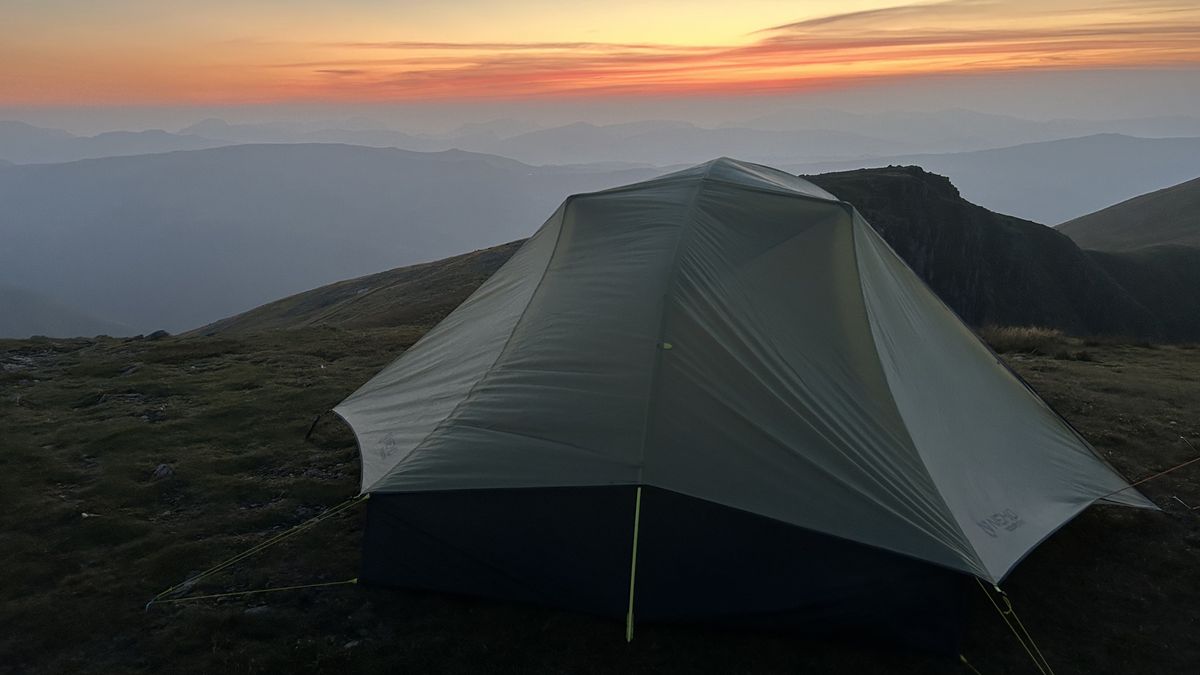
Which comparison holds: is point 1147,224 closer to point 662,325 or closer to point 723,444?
point 662,325

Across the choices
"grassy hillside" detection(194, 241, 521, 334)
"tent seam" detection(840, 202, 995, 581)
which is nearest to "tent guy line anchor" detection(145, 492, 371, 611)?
"tent seam" detection(840, 202, 995, 581)

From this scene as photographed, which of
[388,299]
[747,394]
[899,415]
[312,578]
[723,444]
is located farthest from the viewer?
[388,299]

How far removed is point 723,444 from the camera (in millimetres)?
7078

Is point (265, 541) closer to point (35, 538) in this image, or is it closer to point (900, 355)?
point (35, 538)

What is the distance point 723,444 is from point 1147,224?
152 m

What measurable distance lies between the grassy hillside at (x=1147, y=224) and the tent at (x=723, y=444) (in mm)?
126712

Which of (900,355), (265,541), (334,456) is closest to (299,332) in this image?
(334,456)

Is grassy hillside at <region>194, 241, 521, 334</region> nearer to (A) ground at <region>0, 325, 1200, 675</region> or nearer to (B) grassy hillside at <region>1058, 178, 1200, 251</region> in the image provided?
(A) ground at <region>0, 325, 1200, 675</region>

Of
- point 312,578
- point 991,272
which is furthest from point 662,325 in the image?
point 991,272

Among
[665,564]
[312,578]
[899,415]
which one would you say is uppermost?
[899,415]

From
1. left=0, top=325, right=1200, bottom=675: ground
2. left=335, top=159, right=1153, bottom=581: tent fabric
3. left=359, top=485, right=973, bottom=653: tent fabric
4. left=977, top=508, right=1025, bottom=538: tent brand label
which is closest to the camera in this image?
left=359, top=485, right=973, bottom=653: tent fabric

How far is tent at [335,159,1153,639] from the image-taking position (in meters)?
6.62

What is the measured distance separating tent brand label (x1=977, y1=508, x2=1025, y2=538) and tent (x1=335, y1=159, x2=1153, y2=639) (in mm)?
26

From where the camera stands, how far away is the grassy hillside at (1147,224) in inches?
4459
